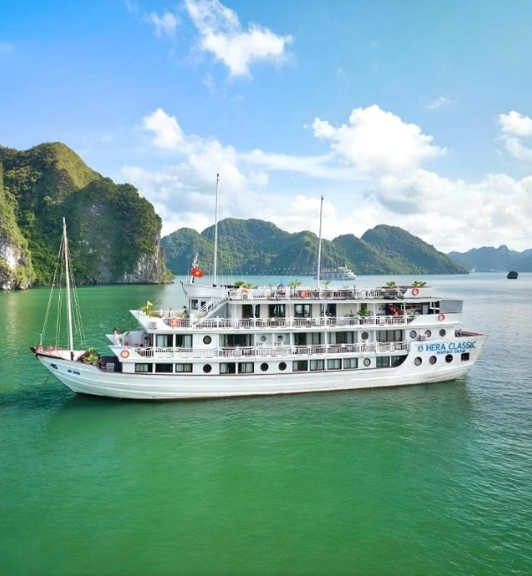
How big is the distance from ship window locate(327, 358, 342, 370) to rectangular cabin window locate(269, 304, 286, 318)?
386cm

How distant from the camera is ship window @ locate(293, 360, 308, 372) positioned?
26234mm

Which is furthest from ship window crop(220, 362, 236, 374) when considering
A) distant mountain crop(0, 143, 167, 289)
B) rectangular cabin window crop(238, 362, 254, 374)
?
distant mountain crop(0, 143, 167, 289)

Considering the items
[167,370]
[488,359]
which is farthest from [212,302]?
[488,359]

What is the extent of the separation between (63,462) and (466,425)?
18232 millimetres

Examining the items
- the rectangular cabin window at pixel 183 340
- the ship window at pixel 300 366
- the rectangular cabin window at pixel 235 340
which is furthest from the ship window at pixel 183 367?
the ship window at pixel 300 366

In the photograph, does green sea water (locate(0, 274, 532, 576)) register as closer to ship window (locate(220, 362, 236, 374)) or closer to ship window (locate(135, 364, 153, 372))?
ship window (locate(220, 362, 236, 374))

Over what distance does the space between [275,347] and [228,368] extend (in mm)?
2871

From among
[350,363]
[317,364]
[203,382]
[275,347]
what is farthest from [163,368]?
[350,363]

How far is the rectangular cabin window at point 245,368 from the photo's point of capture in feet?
83.8

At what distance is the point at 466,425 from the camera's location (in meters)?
22.3

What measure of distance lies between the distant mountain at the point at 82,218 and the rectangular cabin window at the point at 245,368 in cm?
13732

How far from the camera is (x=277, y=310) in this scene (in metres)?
27.4

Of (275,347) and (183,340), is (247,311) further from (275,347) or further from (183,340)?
(183,340)

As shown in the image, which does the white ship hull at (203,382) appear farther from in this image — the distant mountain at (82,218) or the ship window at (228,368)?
the distant mountain at (82,218)
